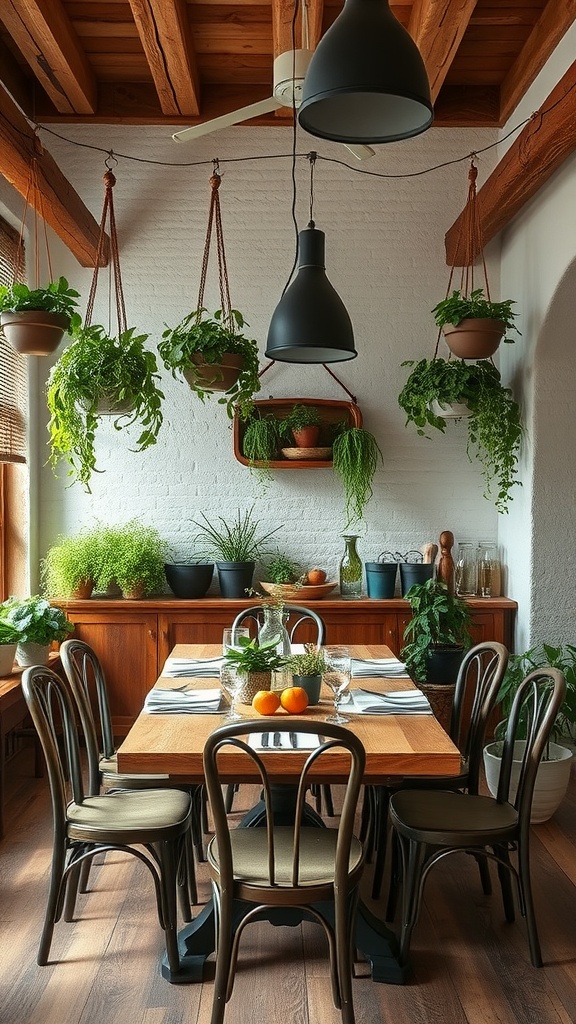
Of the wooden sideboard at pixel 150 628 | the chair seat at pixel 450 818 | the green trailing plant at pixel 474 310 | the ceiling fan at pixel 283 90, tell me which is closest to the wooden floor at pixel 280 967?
the chair seat at pixel 450 818

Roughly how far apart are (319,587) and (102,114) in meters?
2.98

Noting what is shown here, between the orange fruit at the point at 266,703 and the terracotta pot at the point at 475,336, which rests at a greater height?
the terracotta pot at the point at 475,336

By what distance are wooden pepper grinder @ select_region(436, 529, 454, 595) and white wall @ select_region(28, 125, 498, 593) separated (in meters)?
0.18

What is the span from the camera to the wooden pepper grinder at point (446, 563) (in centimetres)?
538

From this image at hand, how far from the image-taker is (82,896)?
3.32 m

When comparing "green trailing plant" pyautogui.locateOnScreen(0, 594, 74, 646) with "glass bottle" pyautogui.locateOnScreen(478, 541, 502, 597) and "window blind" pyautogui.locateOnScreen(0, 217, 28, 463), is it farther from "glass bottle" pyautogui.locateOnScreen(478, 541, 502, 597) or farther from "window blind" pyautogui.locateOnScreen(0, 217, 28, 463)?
"glass bottle" pyautogui.locateOnScreen(478, 541, 502, 597)

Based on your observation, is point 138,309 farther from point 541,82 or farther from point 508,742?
point 508,742

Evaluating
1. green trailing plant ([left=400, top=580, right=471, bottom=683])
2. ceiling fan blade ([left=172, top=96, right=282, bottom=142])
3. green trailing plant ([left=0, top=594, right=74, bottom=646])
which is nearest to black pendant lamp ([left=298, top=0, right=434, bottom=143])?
ceiling fan blade ([left=172, top=96, right=282, bottom=142])

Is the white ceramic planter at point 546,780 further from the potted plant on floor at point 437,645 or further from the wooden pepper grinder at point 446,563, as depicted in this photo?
the wooden pepper grinder at point 446,563

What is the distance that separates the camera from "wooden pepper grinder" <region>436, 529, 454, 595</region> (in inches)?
212

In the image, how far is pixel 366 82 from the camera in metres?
2.03

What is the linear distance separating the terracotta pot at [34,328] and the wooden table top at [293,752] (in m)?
1.65

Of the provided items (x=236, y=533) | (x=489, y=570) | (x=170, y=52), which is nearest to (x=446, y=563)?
(x=489, y=570)

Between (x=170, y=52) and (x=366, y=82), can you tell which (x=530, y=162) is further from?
(x=366, y=82)
